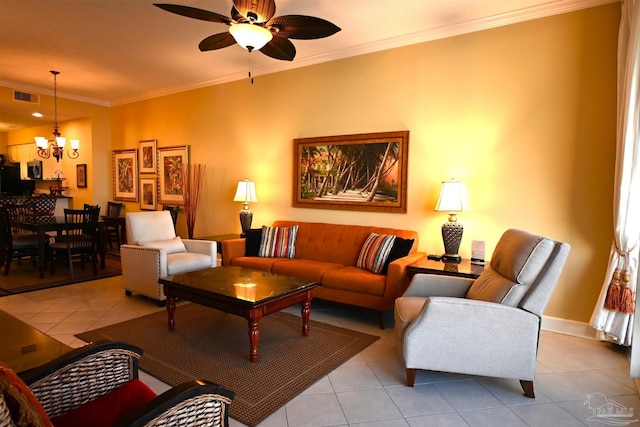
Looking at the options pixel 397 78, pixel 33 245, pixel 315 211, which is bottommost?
pixel 33 245

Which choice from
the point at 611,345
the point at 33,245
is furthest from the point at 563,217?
the point at 33,245

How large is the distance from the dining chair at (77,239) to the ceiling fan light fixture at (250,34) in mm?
3757

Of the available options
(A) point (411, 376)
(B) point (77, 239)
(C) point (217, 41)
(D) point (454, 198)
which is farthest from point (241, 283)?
(B) point (77, 239)

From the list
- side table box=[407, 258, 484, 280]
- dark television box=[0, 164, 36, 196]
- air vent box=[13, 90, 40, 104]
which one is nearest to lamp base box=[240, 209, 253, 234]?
side table box=[407, 258, 484, 280]

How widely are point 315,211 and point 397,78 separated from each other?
1.85 m

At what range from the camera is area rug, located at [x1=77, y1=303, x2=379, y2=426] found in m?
2.28

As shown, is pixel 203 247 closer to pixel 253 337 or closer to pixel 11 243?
pixel 253 337

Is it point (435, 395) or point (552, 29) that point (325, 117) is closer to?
point (552, 29)

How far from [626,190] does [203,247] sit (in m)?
4.08

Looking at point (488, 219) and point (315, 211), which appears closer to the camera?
point (488, 219)

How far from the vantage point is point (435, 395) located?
7.44 feet

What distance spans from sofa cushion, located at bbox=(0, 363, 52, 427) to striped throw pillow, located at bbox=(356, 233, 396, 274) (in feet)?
9.91

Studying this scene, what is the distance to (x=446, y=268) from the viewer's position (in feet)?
10.5

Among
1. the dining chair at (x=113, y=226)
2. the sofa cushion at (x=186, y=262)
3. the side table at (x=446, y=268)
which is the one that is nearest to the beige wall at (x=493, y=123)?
the side table at (x=446, y=268)
